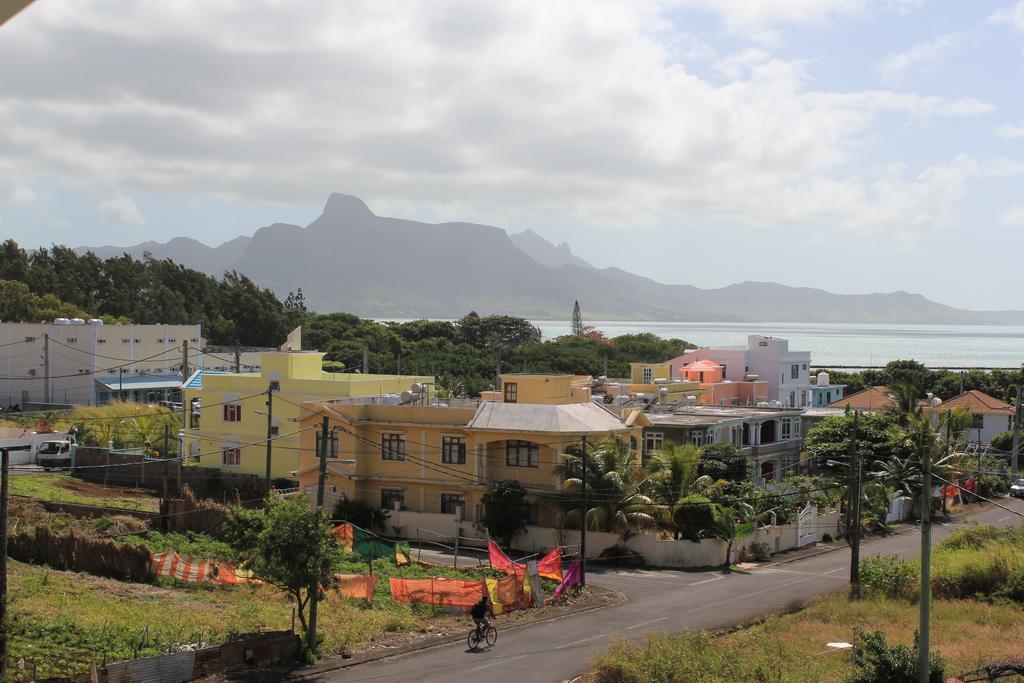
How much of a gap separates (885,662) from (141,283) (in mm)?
110152

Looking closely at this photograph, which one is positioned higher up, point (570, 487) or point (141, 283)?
point (141, 283)

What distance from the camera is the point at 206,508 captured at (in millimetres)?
36812

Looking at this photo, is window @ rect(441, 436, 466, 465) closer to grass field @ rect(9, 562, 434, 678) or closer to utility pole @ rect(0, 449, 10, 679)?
grass field @ rect(9, 562, 434, 678)

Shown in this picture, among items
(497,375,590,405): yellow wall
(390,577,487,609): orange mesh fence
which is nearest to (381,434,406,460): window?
(497,375,590,405): yellow wall

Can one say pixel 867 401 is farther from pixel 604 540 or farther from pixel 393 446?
pixel 393 446

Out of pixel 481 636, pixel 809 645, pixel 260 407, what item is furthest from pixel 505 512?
pixel 260 407

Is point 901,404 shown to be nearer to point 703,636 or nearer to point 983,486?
point 983,486

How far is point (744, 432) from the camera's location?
5203cm

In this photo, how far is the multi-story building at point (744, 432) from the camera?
4806 cm

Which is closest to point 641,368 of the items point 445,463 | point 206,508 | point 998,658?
point 445,463

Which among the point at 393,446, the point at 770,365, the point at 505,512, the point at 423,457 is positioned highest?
the point at 770,365

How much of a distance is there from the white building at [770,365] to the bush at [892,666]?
56.2m


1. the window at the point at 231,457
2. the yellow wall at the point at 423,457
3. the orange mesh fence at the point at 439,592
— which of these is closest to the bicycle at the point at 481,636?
the orange mesh fence at the point at 439,592

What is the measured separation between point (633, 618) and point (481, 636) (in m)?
5.68
